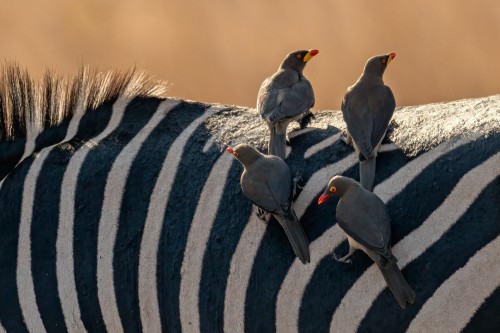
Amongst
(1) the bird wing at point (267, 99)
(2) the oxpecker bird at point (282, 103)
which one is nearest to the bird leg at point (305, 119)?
(2) the oxpecker bird at point (282, 103)

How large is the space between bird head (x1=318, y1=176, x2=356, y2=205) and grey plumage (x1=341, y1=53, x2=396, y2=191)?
0.38ft

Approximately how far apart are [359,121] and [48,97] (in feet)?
3.74

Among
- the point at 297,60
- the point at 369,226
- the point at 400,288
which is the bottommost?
the point at 400,288

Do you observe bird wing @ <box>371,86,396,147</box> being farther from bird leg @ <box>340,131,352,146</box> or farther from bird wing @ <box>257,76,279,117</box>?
bird wing @ <box>257,76,279,117</box>

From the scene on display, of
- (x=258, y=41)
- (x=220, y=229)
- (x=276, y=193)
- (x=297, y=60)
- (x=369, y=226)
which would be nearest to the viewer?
(x=369, y=226)

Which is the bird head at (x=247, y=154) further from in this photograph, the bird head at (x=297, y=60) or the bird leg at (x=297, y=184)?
the bird head at (x=297, y=60)

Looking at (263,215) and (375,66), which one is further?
(375,66)

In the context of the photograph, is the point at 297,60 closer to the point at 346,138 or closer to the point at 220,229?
the point at 346,138

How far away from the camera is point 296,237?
2311 mm

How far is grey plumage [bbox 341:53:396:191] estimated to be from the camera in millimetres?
2332

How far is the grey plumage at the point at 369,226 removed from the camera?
213cm

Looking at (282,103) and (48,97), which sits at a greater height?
(48,97)

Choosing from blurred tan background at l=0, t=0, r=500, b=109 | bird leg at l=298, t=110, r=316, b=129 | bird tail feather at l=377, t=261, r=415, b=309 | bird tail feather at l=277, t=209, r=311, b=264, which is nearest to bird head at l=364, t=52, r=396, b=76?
bird leg at l=298, t=110, r=316, b=129

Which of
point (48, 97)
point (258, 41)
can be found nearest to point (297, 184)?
point (48, 97)
